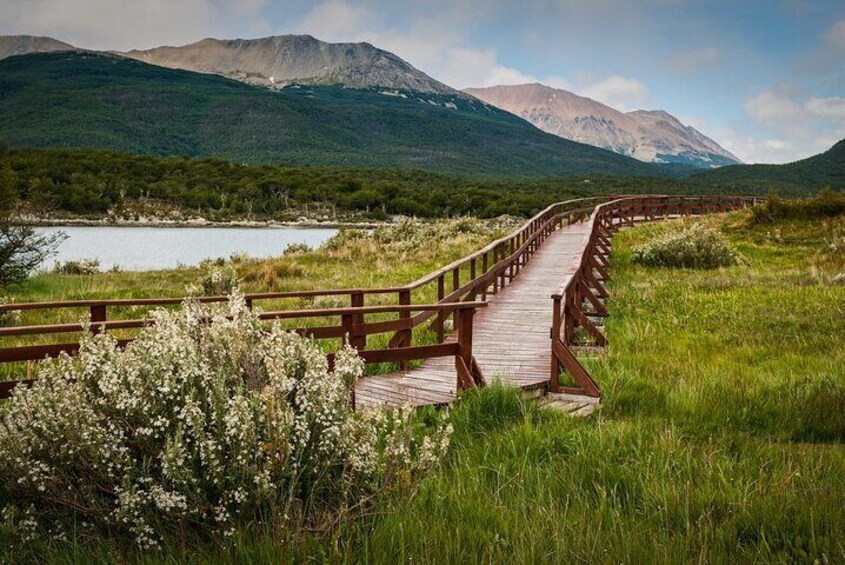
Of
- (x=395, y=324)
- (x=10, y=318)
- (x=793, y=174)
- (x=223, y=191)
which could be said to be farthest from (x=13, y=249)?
(x=793, y=174)

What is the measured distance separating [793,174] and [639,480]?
18704 centimetres

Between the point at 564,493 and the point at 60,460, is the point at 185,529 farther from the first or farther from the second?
the point at 564,493

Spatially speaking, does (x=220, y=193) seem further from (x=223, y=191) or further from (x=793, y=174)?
(x=793, y=174)

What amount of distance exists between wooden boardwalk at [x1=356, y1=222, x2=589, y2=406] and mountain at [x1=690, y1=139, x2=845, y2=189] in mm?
140123

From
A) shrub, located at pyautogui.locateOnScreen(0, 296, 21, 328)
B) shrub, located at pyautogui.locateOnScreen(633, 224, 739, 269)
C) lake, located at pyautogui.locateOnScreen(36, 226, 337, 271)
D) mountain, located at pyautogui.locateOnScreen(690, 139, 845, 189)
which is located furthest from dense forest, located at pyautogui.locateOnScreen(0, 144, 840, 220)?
mountain, located at pyautogui.locateOnScreen(690, 139, 845, 189)

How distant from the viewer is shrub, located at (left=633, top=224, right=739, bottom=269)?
19.7 metres

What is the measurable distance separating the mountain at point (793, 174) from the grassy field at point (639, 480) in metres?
146

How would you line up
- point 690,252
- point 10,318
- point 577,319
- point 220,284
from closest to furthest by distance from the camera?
point 577,319
point 10,318
point 220,284
point 690,252

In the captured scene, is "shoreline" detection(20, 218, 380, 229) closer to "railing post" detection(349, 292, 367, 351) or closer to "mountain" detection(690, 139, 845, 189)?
"railing post" detection(349, 292, 367, 351)

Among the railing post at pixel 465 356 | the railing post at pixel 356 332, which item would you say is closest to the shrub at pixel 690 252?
the railing post at pixel 356 332

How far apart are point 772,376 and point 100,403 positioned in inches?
270

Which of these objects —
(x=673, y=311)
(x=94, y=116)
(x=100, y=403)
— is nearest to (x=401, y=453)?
(x=100, y=403)

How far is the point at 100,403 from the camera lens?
3814 millimetres

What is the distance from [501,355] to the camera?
9.64m
